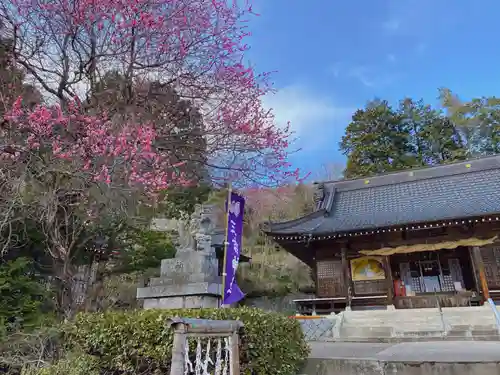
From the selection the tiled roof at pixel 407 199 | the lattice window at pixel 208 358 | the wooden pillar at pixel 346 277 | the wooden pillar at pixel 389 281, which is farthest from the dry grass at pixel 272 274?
the lattice window at pixel 208 358

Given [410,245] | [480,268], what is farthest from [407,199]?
[480,268]

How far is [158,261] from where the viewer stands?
1131 centimetres

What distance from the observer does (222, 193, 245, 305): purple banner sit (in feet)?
18.5

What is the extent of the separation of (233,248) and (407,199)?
11047mm

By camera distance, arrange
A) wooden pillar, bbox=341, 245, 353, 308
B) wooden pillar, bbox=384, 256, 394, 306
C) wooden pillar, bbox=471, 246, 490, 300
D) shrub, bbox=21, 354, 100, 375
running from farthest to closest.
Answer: wooden pillar, bbox=341, 245, 353, 308
wooden pillar, bbox=384, 256, 394, 306
wooden pillar, bbox=471, 246, 490, 300
shrub, bbox=21, 354, 100, 375

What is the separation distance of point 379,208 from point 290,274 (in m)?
8.13

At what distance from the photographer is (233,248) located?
584cm

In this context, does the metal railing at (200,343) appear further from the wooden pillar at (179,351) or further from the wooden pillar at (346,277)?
the wooden pillar at (346,277)

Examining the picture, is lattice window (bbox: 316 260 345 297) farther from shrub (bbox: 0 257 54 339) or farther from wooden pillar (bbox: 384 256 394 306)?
shrub (bbox: 0 257 54 339)

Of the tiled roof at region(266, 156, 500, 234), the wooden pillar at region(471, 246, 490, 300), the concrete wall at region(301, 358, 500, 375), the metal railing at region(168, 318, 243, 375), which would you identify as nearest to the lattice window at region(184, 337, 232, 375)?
the metal railing at region(168, 318, 243, 375)

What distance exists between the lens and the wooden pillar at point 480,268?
10789mm

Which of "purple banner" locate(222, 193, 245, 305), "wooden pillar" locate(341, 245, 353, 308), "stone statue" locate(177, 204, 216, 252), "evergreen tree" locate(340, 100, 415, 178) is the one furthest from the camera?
"evergreen tree" locate(340, 100, 415, 178)

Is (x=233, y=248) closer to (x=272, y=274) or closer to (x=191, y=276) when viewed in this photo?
(x=191, y=276)

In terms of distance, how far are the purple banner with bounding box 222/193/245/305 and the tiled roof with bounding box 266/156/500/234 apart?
6.51 m
